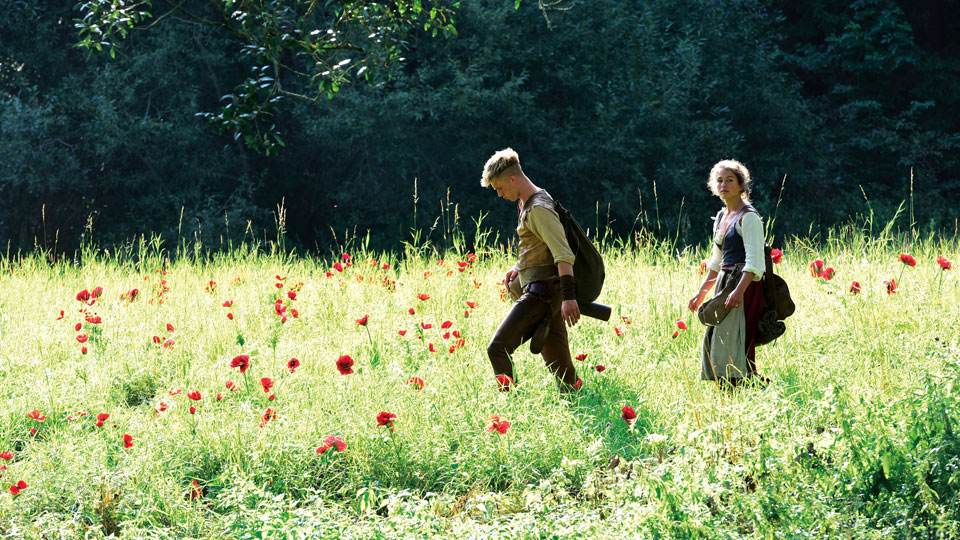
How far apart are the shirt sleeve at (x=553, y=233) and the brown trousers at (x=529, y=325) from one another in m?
0.23

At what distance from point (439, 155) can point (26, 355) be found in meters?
11.2

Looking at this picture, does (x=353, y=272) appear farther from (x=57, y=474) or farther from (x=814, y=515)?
(x=814, y=515)

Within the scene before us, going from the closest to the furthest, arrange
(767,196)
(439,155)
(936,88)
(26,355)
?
(26,355) → (439,155) → (767,196) → (936,88)

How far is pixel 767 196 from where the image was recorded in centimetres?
1828

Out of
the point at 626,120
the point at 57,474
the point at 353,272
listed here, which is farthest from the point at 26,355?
the point at 626,120

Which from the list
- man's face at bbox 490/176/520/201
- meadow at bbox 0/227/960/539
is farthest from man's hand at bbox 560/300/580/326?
man's face at bbox 490/176/520/201

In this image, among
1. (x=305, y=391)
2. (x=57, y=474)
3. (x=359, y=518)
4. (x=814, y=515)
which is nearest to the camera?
(x=814, y=515)

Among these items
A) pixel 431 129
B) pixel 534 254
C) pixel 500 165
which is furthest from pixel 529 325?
pixel 431 129

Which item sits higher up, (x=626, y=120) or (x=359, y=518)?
(x=626, y=120)

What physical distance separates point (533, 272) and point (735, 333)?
114 cm

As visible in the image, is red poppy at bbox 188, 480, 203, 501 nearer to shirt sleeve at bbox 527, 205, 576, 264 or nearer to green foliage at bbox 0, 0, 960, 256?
shirt sleeve at bbox 527, 205, 576, 264

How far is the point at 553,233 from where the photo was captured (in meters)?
4.93

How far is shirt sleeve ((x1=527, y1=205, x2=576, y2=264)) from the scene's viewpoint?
4.92m

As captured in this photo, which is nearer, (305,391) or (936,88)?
(305,391)
